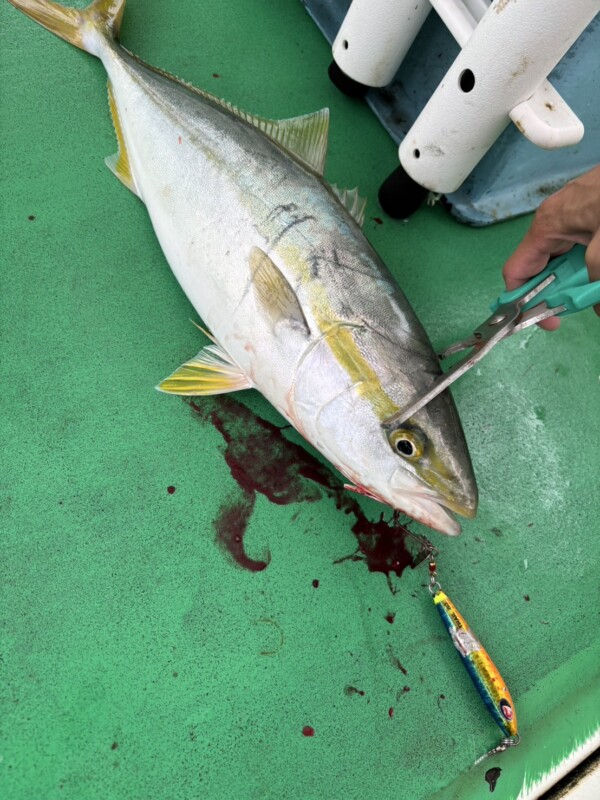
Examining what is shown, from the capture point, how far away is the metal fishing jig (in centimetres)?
158

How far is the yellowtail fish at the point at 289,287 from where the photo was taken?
1.48m

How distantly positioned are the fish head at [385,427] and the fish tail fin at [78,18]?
1.48 meters

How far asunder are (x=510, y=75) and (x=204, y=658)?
1816 millimetres

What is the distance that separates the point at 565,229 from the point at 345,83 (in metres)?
1.27

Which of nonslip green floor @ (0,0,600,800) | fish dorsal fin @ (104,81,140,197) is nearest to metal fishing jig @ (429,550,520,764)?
nonslip green floor @ (0,0,600,800)

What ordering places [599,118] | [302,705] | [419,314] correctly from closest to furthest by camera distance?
1. [302,705]
2. [419,314]
3. [599,118]

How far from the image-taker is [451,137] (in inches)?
73.7

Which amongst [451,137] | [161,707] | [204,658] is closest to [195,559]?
[204,658]

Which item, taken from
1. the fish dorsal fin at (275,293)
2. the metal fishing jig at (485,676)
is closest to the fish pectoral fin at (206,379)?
the fish dorsal fin at (275,293)

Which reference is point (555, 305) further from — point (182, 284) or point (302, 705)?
point (302, 705)

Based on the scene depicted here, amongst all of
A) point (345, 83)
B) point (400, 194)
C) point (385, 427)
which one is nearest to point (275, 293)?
point (385, 427)

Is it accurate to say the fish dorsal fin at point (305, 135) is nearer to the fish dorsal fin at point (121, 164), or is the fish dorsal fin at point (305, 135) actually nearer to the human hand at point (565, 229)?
the fish dorsal fin at point (121, 164)

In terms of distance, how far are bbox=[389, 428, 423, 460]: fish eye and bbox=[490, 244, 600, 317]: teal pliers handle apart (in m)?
0.47

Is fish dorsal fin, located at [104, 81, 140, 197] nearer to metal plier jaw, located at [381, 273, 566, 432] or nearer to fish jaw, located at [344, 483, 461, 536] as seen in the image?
metal plier jaw, located at [381, 273, 566, 432]
